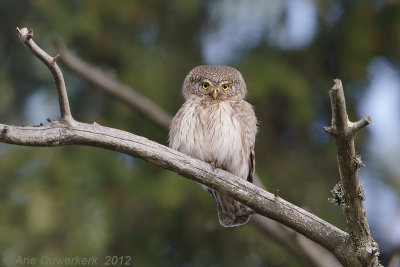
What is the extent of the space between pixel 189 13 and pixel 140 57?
79 centimetres

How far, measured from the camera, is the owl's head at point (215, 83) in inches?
194

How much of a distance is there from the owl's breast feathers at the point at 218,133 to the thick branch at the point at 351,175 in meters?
1.43

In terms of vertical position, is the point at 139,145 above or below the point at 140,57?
below

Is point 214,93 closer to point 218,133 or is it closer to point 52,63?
point 218,133

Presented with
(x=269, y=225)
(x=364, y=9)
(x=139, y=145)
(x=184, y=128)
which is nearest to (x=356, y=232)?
(x=139, y=145)

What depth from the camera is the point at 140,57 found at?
6672 millimetres

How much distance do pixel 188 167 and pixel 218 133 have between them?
106cm

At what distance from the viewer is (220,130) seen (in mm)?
4465

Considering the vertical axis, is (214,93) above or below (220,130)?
above

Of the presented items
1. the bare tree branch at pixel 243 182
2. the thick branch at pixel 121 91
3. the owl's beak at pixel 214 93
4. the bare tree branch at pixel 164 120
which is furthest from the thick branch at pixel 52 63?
the thick branch at pixel 121 91

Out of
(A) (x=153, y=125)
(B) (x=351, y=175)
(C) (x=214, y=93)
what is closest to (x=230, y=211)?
(C) (x=214, y=93)

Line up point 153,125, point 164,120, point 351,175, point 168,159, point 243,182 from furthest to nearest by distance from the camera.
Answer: point 153,125 < point 164,120 < point 243,182 < point 168,159 < point 351,175

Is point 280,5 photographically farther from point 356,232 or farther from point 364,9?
point 356,232

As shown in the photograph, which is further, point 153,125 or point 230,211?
point 153,125
